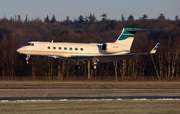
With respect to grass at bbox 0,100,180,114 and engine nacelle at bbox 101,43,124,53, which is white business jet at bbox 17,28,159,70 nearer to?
engine nacelle at bbox 101,43,124,53

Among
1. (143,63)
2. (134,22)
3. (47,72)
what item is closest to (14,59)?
(47,72)

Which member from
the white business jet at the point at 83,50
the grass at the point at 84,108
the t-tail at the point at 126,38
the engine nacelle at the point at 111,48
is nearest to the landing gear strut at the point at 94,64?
the white business jet at the point at 83,50

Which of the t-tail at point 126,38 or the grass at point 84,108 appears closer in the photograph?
the grass at point 84,108

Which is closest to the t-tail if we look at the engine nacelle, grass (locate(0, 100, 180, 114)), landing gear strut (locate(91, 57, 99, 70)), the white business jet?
the white business jet

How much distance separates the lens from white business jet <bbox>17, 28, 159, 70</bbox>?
35.8 m

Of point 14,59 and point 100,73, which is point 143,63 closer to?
point 100,73

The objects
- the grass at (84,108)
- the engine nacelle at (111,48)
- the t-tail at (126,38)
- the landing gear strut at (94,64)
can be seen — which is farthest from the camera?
the t-tail at (126,38)

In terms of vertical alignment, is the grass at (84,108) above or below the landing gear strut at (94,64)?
below

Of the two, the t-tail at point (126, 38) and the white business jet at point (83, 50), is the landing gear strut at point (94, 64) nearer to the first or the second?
the white business jet at point (83, 50)

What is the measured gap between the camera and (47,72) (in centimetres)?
7300

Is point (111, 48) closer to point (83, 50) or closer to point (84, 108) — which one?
point (83, 50)

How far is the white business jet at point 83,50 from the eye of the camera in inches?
1409

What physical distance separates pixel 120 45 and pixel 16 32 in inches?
3147

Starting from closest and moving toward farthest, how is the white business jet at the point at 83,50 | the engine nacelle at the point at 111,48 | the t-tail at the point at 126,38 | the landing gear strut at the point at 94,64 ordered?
1. the white business jet at the point at 83,50
2. the landing gear strut at the point at 94,64
3. the engine nacelle at the point at 111,48
4. the t-tail at the point at 126,38
